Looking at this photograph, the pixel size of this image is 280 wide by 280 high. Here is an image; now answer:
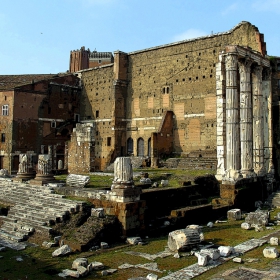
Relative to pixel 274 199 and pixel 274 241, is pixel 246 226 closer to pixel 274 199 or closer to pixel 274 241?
pixel 274 241

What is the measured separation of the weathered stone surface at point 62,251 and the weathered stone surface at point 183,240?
8.41ft


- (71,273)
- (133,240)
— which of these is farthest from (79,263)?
(133,240)

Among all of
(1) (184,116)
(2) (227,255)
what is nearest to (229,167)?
(2) (227,255)

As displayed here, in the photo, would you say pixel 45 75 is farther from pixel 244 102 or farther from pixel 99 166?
pixel 244 102

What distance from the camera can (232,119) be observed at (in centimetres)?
1686

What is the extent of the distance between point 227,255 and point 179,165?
60.9 ft

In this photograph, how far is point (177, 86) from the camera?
30234mm

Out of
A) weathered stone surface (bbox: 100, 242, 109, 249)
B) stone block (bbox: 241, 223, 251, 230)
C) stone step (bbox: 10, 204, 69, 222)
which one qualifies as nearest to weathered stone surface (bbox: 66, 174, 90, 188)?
stone step (bbox: 10, 204, 69, 222)

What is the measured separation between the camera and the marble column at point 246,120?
56.7 ft

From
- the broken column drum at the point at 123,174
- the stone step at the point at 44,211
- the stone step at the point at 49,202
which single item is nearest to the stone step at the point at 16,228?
the stone step at the point at 44,211

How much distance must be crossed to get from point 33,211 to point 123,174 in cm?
355

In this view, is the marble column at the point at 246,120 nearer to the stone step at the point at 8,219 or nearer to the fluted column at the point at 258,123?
the fluted column at the point at 258,123

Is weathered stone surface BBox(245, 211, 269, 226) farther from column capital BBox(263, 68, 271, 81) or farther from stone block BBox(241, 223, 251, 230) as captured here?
column capital BBox(263, 68, 271, 81)

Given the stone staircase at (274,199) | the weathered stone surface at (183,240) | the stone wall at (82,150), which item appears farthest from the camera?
the stone wall at (82,150)
